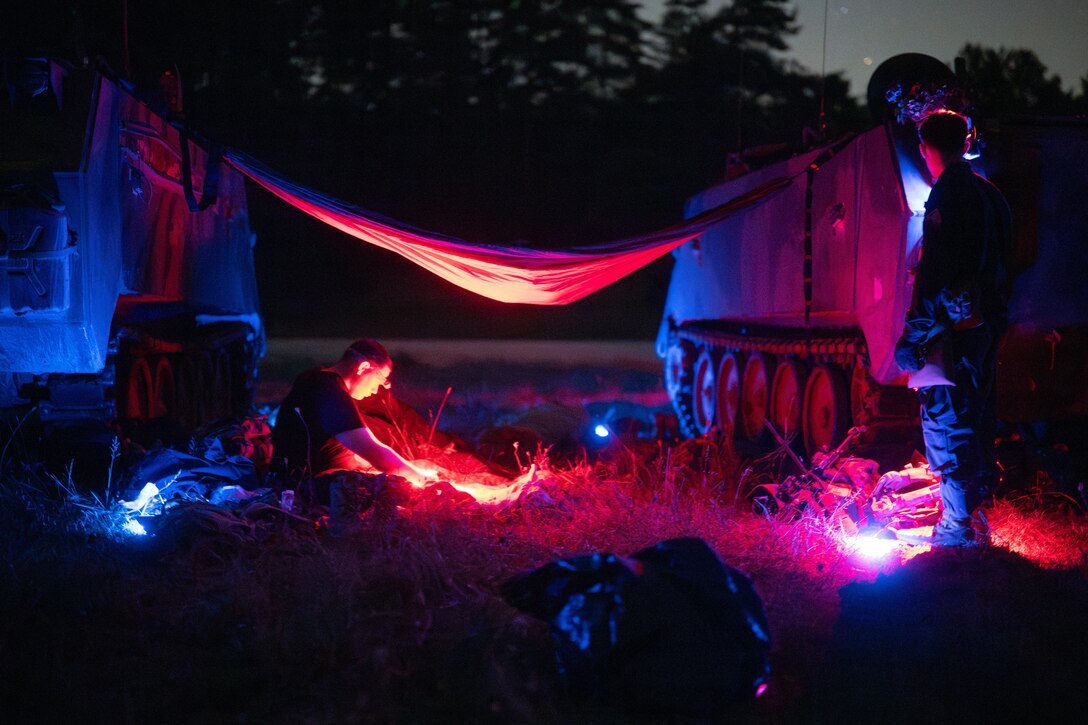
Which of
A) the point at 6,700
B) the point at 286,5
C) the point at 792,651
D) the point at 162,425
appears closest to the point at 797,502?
the point at 792,651

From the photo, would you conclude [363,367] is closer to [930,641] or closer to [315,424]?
[315,424]

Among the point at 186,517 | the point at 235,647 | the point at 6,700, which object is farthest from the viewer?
the point at 186,517

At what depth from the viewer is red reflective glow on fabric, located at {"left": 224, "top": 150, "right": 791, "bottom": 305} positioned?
6820mm

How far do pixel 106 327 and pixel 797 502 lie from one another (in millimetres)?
4525

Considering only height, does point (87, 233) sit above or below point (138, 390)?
above

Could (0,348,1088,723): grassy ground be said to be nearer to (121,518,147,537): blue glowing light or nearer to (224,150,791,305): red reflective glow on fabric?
(121,518,147,537): blue glowing light

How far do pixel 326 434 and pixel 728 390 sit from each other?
263 inches

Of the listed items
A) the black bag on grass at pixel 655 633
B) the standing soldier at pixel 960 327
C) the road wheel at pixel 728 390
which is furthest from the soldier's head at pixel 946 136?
the road wheel at pixel 728 390

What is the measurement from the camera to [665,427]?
11.2m

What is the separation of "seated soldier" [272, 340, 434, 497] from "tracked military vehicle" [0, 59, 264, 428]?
1.38 meters

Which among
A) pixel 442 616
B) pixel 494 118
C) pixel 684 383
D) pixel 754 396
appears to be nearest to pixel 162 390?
pixel 754 396

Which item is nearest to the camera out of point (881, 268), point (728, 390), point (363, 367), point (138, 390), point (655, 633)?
point (655, 633)

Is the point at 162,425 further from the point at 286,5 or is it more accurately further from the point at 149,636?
the point at 286,5

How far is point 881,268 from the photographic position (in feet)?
22.6
